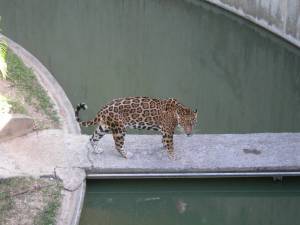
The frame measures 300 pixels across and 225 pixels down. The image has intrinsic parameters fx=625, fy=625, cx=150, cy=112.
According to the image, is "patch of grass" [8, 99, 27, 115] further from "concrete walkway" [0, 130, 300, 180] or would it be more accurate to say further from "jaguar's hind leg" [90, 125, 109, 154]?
"jaguar's hind leg" [90, 125, 109, 154]

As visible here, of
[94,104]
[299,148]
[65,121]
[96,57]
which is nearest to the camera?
[299,148]

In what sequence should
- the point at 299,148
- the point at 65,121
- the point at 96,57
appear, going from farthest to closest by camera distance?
the point at 96,57
the point at 65,121
the point at 299,148

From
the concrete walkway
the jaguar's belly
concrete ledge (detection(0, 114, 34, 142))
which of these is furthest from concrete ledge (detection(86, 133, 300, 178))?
concrete ledge (detection(0, 114, 34, 142))

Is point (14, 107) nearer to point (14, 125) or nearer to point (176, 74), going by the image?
point (14, 125)

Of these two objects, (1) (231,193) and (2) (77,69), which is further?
(2) (77,69)

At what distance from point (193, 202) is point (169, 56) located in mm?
6520

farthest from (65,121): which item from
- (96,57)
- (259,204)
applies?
(96,57)

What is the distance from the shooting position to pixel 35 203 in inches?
307

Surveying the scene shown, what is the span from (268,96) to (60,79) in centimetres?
431

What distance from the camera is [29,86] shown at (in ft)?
36.2

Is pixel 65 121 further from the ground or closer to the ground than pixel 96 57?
closer to the ground

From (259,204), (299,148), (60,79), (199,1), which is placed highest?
(199,1)

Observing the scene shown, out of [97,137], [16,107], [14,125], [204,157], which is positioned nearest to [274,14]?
[204,157]

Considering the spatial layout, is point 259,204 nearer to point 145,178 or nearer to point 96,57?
point 145,178
